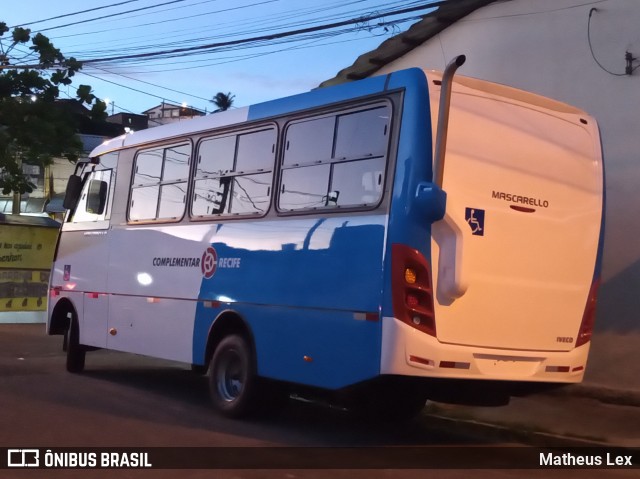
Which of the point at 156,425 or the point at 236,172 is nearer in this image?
the point at 156,425

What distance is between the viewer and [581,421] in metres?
10.4

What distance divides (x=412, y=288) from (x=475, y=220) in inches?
32.7

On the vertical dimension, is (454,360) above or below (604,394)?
above

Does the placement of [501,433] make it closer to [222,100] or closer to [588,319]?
[588,319]

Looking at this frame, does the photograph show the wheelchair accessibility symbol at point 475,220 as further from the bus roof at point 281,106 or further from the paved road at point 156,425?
the paved road at point 156,425

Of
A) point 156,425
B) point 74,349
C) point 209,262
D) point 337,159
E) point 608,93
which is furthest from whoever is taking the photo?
point 74,349

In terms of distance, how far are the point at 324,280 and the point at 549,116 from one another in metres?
2.64

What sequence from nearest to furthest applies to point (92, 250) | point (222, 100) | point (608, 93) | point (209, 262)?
point (209, 262) → point (608, 93) → point (92, 250) → point (222, 100)

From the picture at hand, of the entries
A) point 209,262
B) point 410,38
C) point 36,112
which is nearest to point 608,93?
point 410,38

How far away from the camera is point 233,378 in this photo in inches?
391

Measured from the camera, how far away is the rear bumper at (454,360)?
299 inches

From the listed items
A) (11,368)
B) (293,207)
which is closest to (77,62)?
(11,368)

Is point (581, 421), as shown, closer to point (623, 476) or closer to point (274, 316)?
point (623, 476)

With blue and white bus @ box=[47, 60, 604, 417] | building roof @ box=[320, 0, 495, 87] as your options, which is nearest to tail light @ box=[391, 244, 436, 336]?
blue and white bus @ box=[47, 60, 604, 417]
